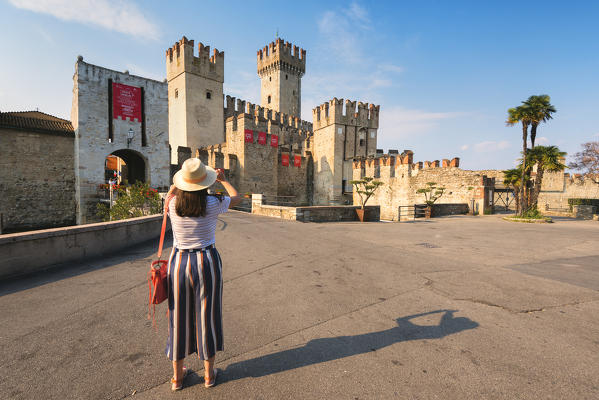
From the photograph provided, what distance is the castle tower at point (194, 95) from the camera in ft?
91.5

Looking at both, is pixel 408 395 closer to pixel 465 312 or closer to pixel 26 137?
pixel 465 312

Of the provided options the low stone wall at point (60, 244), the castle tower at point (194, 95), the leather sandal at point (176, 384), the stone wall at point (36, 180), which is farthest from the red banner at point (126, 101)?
the leather sandal at point (176, 384)

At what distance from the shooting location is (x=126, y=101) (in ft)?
57.0

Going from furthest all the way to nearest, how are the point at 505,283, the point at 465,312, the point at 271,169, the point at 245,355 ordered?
the point at 271,169, the point at 505,283, the point at 465,312, the point at 245,355

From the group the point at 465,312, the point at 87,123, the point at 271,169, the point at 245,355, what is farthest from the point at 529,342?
the point at 271,169

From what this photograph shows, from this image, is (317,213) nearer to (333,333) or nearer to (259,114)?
(333,333)

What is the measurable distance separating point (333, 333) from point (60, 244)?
5742 millimetres

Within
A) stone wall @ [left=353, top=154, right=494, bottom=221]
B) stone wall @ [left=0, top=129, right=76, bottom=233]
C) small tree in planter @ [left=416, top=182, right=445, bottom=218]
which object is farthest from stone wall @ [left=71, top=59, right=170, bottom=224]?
stone wall @ [left=353, top=154, right=494, bottom=221]

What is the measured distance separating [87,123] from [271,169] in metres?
14.6

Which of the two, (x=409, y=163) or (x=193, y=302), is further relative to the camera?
(x=409, y=163)

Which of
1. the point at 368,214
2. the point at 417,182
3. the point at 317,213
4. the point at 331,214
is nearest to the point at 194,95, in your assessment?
the point at 317,213

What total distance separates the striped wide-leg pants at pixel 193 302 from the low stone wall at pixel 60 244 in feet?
14.7

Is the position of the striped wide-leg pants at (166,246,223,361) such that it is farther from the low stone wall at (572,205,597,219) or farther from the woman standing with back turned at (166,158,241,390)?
the low stone wall at (572,205,597,219)

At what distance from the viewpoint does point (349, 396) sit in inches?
77.2
